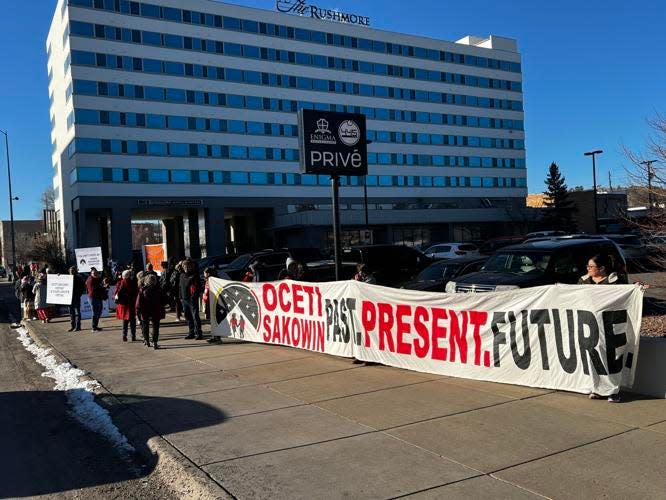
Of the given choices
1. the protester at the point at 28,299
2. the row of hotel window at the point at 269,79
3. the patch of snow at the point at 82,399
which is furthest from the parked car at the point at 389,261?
the row of hotel window at the point at 269,79

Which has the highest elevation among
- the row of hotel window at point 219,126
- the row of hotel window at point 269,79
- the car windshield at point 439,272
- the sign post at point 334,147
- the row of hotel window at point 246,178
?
the row of hotel window at point 269,79

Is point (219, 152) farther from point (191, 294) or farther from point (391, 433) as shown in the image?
→ point (391, 433)

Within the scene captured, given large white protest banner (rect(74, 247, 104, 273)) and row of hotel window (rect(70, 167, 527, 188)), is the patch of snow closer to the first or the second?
large white protest banner (rect(74, 247, 104, 273))

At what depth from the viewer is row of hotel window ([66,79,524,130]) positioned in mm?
52094

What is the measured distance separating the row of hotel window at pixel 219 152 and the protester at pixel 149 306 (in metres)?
44.2

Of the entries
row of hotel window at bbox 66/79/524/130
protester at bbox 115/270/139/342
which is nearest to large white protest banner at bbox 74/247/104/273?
protester at bbox 115/270/139/342

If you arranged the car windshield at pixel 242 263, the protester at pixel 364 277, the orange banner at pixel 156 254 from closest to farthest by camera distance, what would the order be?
the protester at pixel 364 277, the car windshield at pixel 242 263, the orange banner at pixel 156 254

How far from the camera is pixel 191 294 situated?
41.8 ft

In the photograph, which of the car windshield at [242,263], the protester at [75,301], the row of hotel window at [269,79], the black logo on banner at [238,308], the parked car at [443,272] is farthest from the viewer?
the row of hotel window at [269,79]

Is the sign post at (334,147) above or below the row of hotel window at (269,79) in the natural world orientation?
below

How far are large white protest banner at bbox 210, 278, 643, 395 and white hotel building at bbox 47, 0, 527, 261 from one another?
4602 cm

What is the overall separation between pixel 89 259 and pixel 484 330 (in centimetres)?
1581

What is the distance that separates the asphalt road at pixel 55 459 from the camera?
15.9ft

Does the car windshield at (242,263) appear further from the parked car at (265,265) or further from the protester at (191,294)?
the protester at (191,294)
